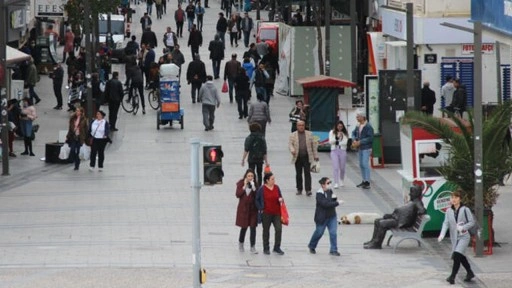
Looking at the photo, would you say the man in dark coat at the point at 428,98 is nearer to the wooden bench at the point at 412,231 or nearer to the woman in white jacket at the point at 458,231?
the wooden bench at the point at 412,231

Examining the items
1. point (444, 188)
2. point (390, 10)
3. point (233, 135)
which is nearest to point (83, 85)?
point (233, 135)

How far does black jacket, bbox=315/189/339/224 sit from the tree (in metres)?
2.09

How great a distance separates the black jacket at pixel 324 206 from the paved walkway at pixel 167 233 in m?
0.61

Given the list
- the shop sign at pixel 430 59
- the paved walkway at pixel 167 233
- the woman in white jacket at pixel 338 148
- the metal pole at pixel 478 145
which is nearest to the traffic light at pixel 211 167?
the paved walkway at pixel 167 233

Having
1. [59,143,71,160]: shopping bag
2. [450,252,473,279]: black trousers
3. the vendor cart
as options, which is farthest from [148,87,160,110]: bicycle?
[450,252,473,279]: black trousers

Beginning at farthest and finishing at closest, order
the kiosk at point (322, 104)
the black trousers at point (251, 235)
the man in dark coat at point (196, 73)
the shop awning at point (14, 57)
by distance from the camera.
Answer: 1. the man in dark coat at point (196, 73)
2. the shop awning at point (14, 57)
3. the kiosk at point (322, 104)
4. the black trousers at point (251, 235)

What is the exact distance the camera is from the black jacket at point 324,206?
958 inches

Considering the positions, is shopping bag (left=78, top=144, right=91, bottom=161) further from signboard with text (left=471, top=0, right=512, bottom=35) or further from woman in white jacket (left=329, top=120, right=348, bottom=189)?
signboard with text (left=471, top=0, right=512, bottom=35)

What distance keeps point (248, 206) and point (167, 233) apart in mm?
2339

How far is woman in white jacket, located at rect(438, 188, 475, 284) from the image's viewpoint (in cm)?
2228

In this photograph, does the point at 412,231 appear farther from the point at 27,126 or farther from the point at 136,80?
the point at 136,80

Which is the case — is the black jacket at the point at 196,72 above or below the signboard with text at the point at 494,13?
below

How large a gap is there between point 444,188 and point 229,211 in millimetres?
4578

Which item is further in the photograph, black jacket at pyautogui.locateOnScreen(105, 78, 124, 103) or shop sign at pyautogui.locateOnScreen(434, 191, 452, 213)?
black jacket at pyautogui.locateOnScreen(105, 78, 124, 103)
